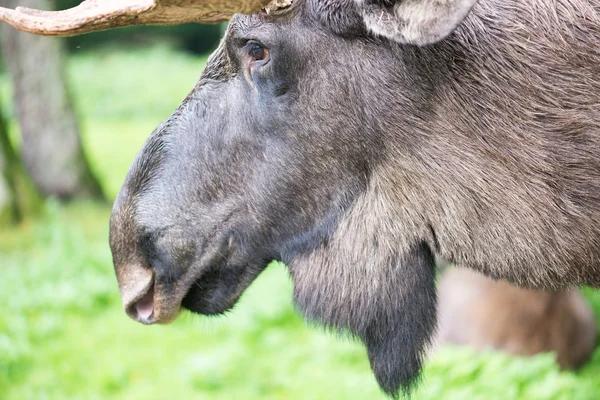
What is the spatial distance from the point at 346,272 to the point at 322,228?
0.18m

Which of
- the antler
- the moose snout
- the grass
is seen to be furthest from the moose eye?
the grass

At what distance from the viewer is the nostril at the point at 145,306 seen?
3.05 m

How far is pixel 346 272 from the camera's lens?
9.34ft

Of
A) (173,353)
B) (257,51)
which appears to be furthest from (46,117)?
(257,51)

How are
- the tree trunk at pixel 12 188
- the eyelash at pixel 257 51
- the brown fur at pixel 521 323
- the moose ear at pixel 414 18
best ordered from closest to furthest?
the moose ear at pixel 414 18, the eyelash at pixel 257 51, the brown fur at pixel 521 323, the tree trunk at pixel 12 188

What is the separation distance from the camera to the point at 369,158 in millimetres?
2727

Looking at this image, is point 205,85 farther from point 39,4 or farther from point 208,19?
point 39,4

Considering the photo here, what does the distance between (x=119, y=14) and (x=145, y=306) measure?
45.7 inches

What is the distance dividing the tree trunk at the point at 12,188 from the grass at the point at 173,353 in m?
0.18

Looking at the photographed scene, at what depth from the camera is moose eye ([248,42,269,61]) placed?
2.68 m

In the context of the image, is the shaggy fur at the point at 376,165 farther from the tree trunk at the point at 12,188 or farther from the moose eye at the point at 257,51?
the tree trunk at the point at 12,188

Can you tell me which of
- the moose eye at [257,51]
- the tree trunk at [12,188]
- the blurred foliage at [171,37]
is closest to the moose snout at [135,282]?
the moose eye at [257,51]

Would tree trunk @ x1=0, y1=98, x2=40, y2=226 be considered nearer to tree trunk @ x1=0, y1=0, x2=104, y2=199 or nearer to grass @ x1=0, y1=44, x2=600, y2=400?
grass @ x1=0, y1=44, x2=600, y2=400

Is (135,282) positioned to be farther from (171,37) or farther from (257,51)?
(171,37)
